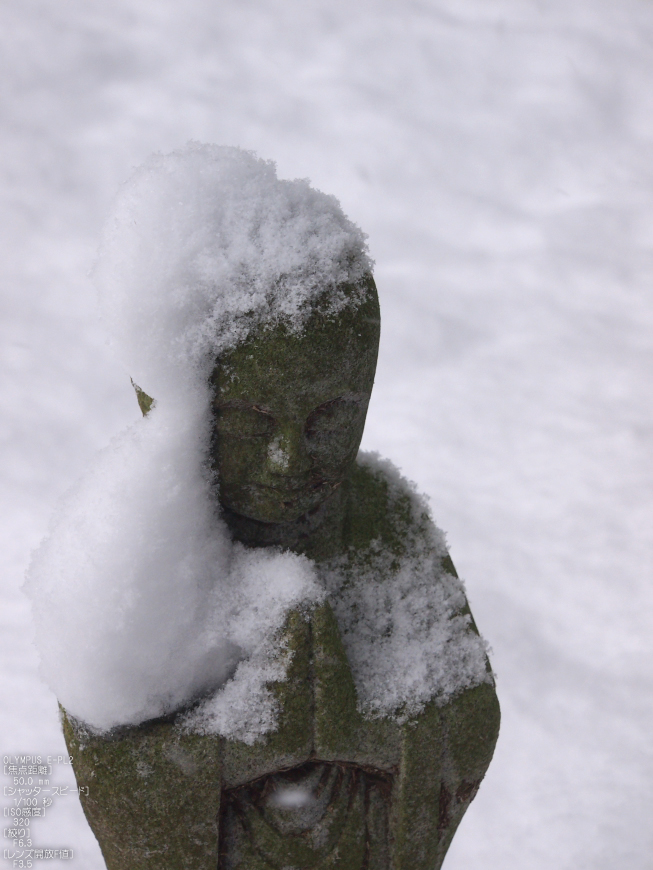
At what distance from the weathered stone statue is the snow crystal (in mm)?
17

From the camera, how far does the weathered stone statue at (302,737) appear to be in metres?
1.56

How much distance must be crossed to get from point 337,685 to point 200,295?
568 millimetres

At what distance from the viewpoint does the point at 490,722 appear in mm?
1796

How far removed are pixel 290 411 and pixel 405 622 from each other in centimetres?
43

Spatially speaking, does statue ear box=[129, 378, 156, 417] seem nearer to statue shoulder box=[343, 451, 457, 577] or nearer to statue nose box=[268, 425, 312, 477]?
statue nose box=[268, 425, 312, 477]

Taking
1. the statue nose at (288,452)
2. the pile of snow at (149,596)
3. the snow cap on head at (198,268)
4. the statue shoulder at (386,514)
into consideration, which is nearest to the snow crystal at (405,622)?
the statue shoulder at (386,514)

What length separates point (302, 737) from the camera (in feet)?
5.41

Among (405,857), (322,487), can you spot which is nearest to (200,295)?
(322,487)

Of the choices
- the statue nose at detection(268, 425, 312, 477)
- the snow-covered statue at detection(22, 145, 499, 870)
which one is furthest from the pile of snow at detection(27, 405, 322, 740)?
the statue nose at detection(268, 425, 312, 477)

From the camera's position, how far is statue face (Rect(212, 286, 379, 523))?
60.2 inches

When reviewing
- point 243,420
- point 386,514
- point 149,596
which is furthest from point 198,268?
point 386,514

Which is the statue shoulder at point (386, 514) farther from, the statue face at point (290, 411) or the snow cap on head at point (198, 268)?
the snow cap on head at point (198, 268)

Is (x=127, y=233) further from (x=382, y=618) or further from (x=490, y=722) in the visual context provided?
(x=490, y=722)

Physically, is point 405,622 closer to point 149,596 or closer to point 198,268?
point 149,596
